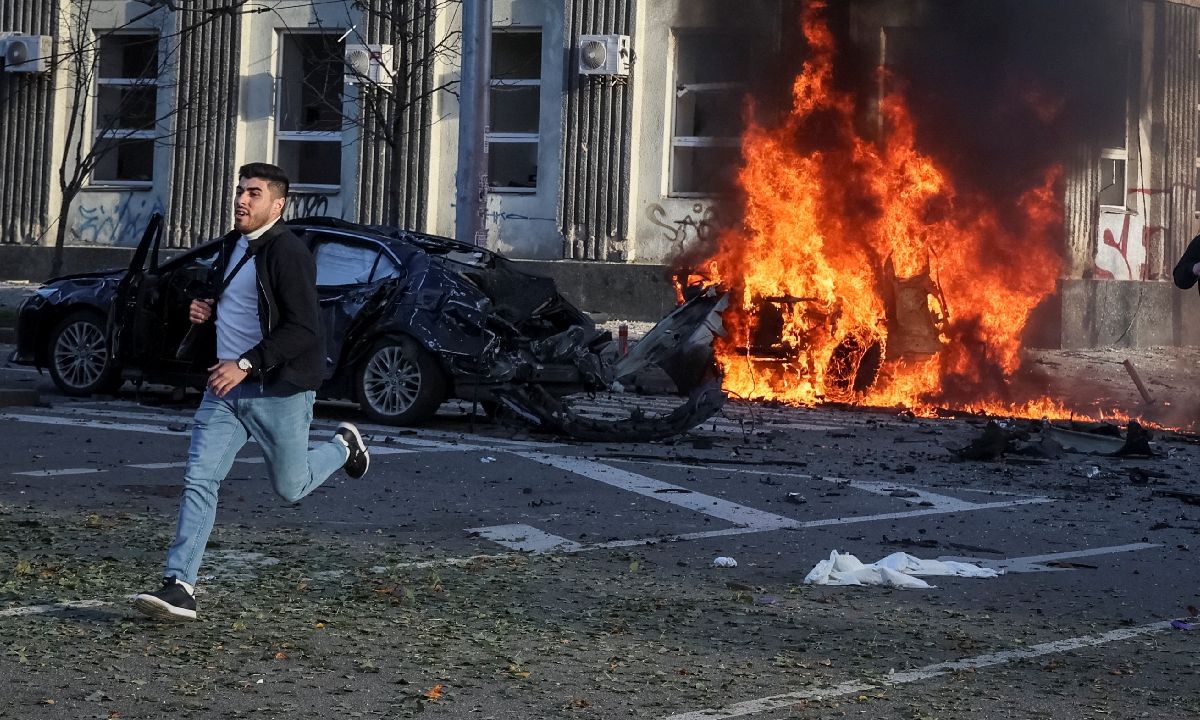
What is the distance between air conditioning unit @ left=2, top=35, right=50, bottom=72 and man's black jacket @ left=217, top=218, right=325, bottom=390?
20.4 meters

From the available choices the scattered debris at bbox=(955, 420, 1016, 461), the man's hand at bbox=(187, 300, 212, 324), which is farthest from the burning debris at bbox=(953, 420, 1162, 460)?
→ the man's hand at bbox=(187, 300, 212, 324)

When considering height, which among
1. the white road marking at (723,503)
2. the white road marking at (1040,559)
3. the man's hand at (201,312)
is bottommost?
the white road marking at (1040,559)

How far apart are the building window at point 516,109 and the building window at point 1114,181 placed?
8.39m

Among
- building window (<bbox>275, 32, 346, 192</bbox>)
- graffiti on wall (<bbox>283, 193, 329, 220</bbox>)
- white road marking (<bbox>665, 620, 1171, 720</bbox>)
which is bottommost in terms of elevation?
white road marking (<bbox>665, 620, 1171, 720</bbox>)

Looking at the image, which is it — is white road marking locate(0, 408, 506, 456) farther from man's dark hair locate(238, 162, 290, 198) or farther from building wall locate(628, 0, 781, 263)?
building wall locate(628, 0, 781, 263)

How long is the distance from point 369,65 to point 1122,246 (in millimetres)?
11616

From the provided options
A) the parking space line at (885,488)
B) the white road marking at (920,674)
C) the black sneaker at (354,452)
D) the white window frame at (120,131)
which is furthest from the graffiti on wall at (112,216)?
the white road marking at (920,674)

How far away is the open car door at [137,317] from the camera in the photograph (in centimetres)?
1210

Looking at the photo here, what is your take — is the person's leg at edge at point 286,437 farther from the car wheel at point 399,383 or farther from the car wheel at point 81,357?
the car wheel at point 81,357

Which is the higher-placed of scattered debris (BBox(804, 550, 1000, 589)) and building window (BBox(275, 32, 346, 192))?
building window (BBox(275, 32, 346, 192))

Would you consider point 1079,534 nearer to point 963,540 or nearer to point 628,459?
point 963,540

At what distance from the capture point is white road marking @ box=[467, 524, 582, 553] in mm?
7262

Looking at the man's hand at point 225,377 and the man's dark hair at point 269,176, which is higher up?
the man's dark hair at point 269,176

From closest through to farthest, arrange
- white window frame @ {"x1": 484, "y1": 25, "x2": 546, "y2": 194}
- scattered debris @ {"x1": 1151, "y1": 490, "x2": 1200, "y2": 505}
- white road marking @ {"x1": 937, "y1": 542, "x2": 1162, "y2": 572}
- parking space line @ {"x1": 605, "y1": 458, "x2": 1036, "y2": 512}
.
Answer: white road marking @ {"x1": 937, "y1": 542, "x2": 1162, "y2": 572} < parking space line @ {"x1": 605, "y1": 458, "x2": 1036, "y2": 512} < scattered debris @ {"x1": 1151, "y1": 490, "x2": 1200, "y2": 505} < white window frame @ {"x1": 484, "y1": 25, "x2": 546, "y2": 194}
